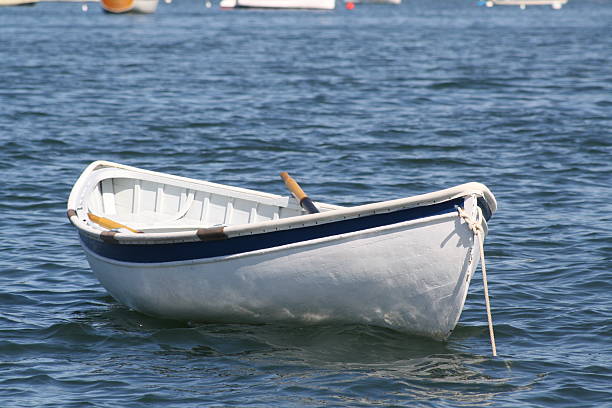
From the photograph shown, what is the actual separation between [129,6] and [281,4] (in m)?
A: 28.5

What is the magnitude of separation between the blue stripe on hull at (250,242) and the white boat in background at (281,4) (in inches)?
4084

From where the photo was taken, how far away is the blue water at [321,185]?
958 centimetres

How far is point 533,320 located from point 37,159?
12860 millimetres

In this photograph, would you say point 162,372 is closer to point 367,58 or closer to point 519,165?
point 519,165

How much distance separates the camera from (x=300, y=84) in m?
35.2

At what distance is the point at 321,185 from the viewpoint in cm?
1875

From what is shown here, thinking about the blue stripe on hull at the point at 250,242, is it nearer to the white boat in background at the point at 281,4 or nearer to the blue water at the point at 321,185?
the blue water at the point at 321,185

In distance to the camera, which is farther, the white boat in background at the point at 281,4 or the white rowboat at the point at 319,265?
the white boat in background at the point at 281,4

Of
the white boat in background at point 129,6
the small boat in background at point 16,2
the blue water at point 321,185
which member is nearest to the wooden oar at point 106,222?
the blue water at point 321,185

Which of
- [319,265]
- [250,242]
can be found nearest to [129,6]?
[250,242]

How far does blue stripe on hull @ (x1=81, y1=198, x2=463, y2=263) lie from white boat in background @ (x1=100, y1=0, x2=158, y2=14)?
8296 cm

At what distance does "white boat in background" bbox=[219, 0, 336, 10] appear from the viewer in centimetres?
11328

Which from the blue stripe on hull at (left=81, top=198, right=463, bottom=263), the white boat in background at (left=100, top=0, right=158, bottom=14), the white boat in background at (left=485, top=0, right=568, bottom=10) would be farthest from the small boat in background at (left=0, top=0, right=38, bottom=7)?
the blue stripe on hull at (left=81, top=198, right=463, bottom=263)

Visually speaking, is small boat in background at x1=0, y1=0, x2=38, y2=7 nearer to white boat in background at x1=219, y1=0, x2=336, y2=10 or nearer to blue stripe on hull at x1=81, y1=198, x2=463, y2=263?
white boat in background at x1=219, y1=0, x2=336, y2=10
